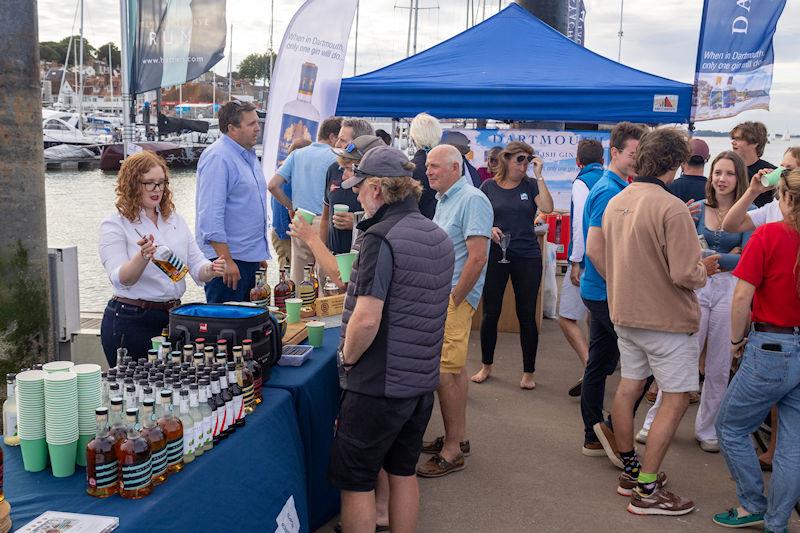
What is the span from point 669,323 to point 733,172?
3.68 ft

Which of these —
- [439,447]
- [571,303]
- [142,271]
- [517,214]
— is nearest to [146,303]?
[142,271]

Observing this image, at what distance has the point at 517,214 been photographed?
494cm

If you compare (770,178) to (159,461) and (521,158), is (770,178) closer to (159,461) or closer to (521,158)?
(521,158)

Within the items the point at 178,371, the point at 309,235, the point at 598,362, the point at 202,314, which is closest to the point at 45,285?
the point at 202,314

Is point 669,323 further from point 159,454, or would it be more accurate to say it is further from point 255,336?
point 159,454

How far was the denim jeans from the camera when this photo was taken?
114 inches

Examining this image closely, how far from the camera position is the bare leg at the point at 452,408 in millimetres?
3617

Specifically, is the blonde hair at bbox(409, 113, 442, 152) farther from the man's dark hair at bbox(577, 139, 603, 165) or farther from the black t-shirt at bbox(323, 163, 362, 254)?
the man's dark hair at bbox(577, 139, 603, 165)

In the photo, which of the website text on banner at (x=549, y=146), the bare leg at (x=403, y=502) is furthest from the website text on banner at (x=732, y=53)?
the bare leg at (x=403, y=502)

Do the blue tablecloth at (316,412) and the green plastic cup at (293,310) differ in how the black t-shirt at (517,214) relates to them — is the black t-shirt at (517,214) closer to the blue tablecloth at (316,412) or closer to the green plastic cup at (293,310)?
the green plastic cup at (293,310)

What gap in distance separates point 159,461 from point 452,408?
2.05 m

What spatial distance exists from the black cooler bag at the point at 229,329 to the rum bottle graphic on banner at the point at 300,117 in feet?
12.1

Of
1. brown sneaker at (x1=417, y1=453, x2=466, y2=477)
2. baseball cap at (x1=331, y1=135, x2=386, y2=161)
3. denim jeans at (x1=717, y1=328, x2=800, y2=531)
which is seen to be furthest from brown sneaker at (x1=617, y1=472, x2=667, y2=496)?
baseball cap at (x1=331, y1=135, x2=386, y2=161)

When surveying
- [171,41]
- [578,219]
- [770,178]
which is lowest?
[578,219]
